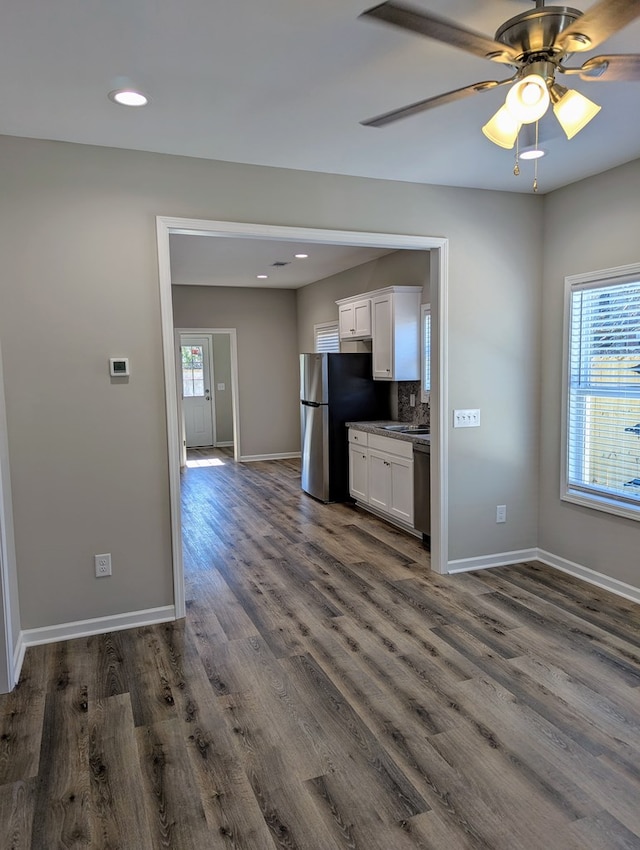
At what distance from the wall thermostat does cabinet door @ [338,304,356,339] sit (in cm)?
371

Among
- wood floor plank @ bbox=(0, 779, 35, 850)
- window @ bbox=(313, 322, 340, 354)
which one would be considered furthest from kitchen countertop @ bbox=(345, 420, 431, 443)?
wood floor plank @ bbox=(0, 779, 35, 850)

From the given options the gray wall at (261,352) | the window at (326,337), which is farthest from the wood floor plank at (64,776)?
the gray wall at (261,352)

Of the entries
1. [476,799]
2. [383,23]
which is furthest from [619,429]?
[383,23]

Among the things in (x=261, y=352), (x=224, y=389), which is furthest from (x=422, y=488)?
(x=224, y=389)

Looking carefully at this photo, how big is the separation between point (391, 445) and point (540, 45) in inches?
141

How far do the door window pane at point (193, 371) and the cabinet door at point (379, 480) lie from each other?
561 centimetres

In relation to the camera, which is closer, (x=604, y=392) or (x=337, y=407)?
(x=604, y=392)

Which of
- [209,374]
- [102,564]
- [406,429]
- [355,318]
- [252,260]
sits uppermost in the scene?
[252,260]

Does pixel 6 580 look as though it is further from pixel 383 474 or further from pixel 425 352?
pixel 425 352

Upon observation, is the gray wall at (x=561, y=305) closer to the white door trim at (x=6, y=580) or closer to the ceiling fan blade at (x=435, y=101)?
the ceiling fan blade at (x=435, y=101)

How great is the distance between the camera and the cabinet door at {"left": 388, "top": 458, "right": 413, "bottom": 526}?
4.70m

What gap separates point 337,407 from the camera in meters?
6.02

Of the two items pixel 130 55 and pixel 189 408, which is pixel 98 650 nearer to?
pixel 130 55

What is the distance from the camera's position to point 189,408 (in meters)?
10.2
